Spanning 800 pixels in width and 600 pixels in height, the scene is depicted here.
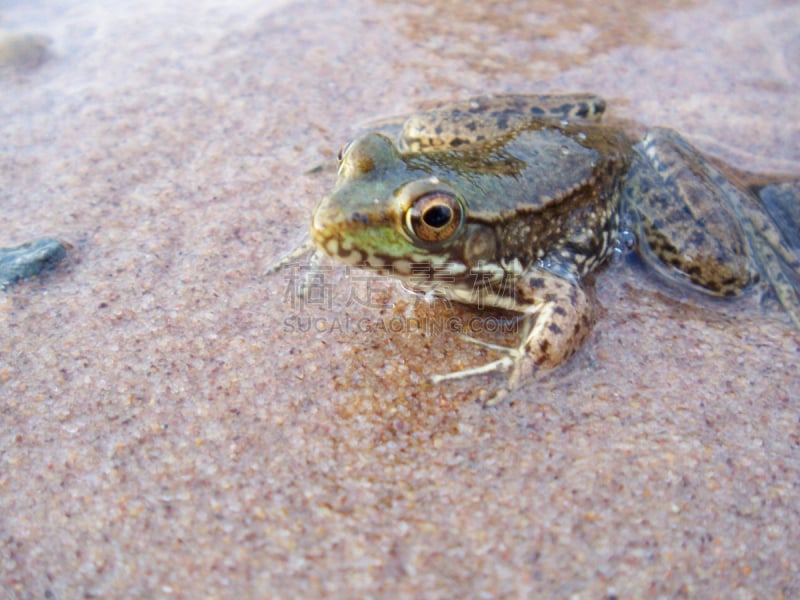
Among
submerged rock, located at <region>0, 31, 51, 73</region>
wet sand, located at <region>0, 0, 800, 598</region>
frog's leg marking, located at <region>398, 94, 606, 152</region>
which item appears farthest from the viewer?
submerged rock, located at <region>0, 31, 51, 73</region>

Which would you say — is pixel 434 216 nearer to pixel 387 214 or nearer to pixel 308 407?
pixel 387 214

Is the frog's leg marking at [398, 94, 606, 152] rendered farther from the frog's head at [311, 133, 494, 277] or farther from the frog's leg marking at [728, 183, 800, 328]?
the frog's leg marking at [728, 183, 800, 328]

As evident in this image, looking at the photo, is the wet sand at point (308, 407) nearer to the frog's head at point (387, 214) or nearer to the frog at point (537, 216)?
the frog at point (537, 216)

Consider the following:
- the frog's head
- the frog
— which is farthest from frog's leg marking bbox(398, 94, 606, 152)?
the frog's head

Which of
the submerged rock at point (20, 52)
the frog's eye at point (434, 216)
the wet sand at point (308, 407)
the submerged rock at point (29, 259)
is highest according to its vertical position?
the submerged rock at point (20, 52)

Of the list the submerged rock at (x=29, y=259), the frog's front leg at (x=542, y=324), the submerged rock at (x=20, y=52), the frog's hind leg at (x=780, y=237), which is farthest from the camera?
the submerged rock at (x=20, y=52)

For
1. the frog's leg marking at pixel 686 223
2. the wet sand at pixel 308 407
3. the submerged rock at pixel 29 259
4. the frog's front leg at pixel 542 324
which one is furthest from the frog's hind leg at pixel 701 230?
the submerged rock at pixel 29 259

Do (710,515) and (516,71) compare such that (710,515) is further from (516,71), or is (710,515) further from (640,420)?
(516,71)
